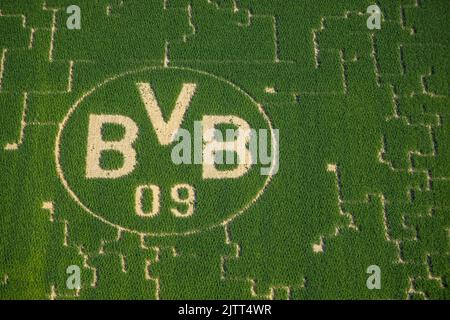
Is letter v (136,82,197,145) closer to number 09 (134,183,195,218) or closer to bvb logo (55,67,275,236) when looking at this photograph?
bvb logo (55,67,275,236)

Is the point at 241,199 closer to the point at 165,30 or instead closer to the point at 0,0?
the point at 165,30

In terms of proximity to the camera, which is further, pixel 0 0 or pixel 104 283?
pixel 0 0

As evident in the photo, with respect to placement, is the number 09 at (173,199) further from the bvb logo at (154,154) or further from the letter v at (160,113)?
the letter v at (160,113)

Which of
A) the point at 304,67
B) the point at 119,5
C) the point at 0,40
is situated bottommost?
the point at 304,67

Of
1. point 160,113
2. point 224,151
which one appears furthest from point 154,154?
point 224,151

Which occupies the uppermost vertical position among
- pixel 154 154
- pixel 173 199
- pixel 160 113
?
pixel 160 113

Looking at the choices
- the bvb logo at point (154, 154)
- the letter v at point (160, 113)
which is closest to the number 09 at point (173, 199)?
the bvb logo at point (154, 154)

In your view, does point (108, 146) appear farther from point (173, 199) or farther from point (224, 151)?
point (224, 151)

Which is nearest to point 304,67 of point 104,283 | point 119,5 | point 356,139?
point 356,139
